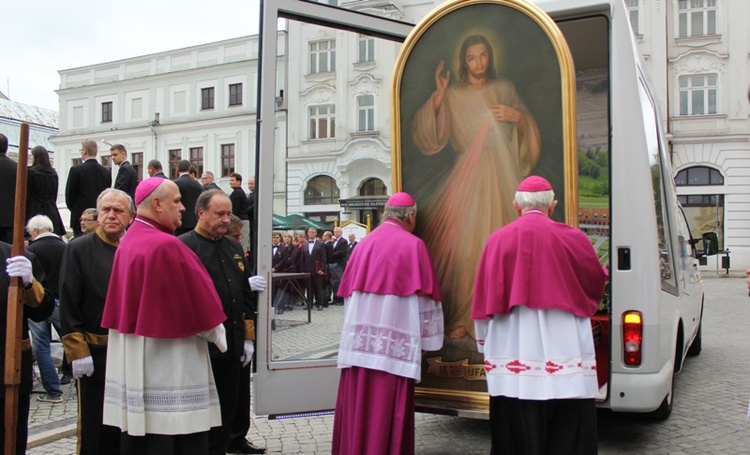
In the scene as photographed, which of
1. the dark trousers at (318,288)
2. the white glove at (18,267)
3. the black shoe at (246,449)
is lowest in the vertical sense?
the black shoe at (246,449)

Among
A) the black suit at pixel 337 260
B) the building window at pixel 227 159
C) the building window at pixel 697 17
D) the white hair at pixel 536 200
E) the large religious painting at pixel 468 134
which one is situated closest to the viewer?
the white hair at pixel 536 200

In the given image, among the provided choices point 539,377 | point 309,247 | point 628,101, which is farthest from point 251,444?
point 628,101

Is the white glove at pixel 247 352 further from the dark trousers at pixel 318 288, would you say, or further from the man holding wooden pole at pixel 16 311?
the man holding wooden pole at pixel 16 311

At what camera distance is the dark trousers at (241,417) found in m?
5.44

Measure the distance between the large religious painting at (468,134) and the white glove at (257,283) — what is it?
126 cm

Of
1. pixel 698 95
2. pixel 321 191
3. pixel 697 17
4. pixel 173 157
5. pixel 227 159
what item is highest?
pixel 697 17

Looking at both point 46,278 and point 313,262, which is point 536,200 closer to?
point 313,262

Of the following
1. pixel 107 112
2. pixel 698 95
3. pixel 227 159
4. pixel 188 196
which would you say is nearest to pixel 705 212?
pixel 698 95

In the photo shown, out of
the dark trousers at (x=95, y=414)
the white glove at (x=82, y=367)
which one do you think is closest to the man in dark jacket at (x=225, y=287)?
the dark trousers at (x=95, y=414)

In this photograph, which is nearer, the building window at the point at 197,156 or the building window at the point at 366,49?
the building window at the point at 366,49

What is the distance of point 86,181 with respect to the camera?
27.0 ft

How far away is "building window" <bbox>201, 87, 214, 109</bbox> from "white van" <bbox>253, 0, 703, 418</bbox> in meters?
38.2

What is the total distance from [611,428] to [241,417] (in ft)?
11.0

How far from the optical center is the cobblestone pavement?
18.1 feet
